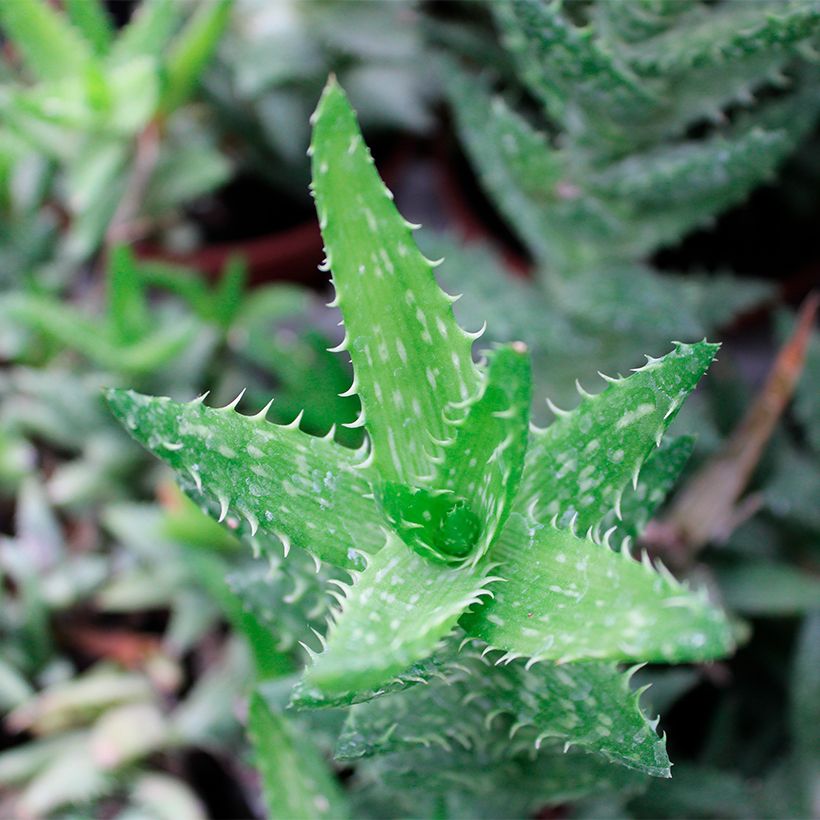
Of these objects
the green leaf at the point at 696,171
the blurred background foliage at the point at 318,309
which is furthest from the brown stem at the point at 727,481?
the green leaf at the point at 696,171

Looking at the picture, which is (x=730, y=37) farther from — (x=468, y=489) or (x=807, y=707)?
(x=807, y=707)

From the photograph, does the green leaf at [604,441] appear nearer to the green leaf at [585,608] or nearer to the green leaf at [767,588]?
the green leaf at [585,608]

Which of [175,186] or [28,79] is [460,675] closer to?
[175,186]

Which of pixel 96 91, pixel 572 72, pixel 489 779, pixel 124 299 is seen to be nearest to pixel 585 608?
pixel 489 779

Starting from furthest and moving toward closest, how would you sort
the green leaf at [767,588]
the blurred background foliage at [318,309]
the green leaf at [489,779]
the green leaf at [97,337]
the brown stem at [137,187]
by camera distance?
the brown stem at [137,187]
the green leaf at [97,337]
the green leaf at [767,588]
the blurred background foliage at [318,309]
the green leaf at [489,779]

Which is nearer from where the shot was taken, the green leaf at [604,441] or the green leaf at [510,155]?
the green leaf at [604,441]
